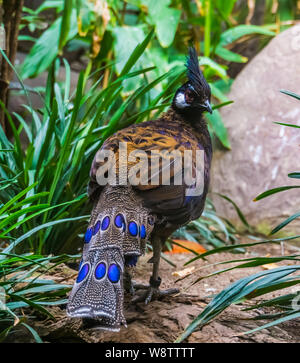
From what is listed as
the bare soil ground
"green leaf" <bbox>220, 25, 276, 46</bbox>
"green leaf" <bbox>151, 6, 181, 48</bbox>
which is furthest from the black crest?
"green leaf" <bbox>220, 25, 276, 46</bbox>

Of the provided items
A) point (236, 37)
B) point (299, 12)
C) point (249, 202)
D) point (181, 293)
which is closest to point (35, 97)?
point (236, 37)

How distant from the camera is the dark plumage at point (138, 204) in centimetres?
223

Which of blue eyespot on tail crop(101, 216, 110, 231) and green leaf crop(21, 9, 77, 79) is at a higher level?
green leaf crop(21, 9, 77, 79)

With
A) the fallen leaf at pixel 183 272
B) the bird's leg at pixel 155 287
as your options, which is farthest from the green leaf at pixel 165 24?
the bird's leg at pixel 155 287

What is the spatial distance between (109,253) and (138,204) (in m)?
0.36

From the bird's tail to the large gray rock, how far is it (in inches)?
108

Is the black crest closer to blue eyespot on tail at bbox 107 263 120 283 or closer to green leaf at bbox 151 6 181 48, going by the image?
blue eyespot on tail at bbox 107 263 120 283

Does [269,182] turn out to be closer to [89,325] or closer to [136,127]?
[136,127]

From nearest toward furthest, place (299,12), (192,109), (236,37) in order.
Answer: (192,109), (236,37), (299,12)

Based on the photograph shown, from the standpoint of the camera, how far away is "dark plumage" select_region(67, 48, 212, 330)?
223 cm

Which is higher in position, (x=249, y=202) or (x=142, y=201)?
(x=142, y=201)

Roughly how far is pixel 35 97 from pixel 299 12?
434 cm

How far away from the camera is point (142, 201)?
264cm

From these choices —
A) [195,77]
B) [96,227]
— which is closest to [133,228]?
[96,227]
